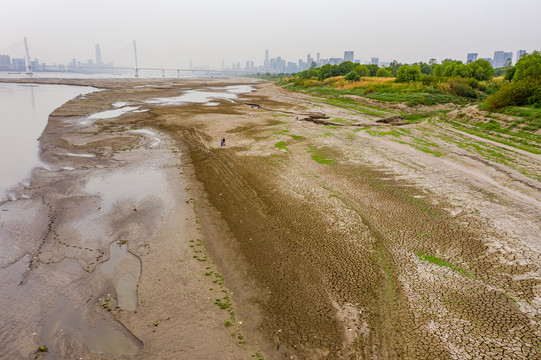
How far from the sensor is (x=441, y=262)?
32.1ft

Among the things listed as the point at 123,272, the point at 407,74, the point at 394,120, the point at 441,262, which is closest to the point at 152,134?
the point at 123,272

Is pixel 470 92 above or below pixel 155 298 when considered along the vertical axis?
above

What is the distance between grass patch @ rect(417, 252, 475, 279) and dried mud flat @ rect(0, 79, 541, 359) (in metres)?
0.06

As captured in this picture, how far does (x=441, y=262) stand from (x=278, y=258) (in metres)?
5.47

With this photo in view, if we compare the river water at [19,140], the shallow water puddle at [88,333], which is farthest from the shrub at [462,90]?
the shallow water puddle at [88,333]

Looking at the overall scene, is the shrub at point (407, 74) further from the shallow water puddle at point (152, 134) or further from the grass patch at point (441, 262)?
the grass patch at point (441, 262)

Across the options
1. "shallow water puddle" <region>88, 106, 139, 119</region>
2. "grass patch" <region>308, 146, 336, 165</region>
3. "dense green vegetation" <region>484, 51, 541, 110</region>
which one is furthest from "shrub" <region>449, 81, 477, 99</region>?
"shallow water puddle" <region>88, 106, 139, 119</region>

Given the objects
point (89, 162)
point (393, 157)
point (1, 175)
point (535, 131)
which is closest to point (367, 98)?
point (535, 131)

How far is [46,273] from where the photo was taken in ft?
30.1

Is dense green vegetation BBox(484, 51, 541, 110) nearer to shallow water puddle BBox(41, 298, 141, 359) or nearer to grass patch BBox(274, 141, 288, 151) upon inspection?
grass patch BBox(274, 141, 288, 151)

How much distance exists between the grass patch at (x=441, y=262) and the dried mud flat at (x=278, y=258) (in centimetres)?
6

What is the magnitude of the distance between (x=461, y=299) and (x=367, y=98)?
48725 millimetres

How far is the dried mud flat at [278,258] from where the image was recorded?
7035mm

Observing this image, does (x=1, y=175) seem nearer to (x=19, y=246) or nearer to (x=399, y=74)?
(x=19, y=246)
